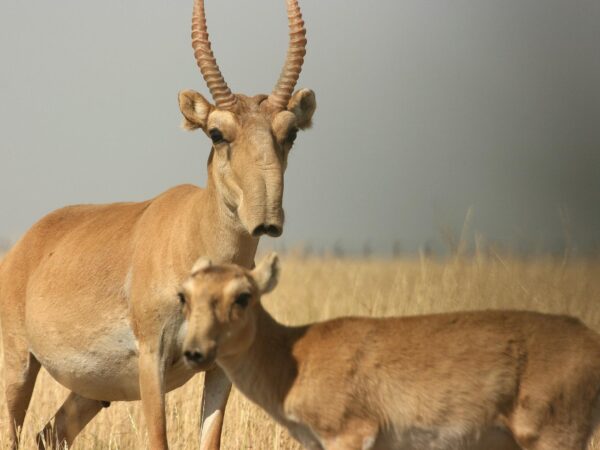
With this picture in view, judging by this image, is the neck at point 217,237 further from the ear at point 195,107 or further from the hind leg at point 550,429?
the hind leg at point 550,429

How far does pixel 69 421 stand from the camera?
446 inches

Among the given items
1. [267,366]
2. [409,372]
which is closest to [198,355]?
[267,366]

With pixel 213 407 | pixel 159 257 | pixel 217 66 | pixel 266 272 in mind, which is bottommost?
pixel 213 407

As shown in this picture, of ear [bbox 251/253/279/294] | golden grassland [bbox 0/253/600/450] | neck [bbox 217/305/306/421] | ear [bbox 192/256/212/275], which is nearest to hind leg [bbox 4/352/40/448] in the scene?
golden grassland [bbox 0/253/600/450]

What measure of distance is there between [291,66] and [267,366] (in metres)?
2.45

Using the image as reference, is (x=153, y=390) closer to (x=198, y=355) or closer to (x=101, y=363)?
(x=101, y=363)

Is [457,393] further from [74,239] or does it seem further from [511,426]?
[74,239]

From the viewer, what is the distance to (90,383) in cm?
1012

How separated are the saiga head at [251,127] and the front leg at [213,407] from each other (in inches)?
58.8

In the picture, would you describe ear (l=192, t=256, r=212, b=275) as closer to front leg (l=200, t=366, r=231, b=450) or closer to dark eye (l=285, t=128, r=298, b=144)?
dark eye (l=285, t=128, r=298, b=144)

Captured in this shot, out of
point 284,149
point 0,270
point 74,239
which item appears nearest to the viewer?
point 284,149

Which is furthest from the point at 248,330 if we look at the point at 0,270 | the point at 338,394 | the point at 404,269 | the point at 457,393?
the point at 404,269

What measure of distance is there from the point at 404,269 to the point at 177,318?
8.67 metres

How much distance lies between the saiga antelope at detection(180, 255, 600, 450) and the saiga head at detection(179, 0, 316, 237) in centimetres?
84
